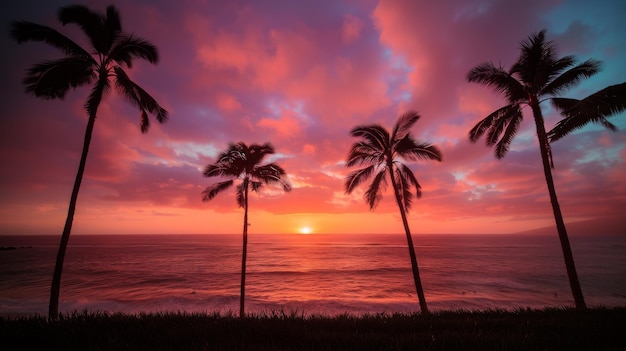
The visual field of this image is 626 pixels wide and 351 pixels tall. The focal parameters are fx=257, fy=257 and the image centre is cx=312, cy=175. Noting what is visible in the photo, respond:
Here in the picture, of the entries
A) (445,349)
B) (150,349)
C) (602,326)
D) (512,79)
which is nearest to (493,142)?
A: (512,79)

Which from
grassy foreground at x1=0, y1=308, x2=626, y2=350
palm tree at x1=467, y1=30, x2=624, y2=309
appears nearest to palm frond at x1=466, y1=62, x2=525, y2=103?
A: palm tree at x1=467, y1=30, x2=624, y2=309

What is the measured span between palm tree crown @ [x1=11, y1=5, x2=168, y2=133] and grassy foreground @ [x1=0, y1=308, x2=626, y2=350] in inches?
326

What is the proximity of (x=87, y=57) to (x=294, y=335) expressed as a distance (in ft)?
41.2

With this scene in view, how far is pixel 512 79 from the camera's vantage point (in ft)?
37.6

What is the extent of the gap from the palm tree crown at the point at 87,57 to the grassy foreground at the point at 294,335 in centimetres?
829

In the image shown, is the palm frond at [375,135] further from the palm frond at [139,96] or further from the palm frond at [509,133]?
the palm frond at [139,96]

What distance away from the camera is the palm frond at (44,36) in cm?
878

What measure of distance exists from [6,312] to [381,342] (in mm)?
29560

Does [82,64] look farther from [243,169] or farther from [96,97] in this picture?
[243,169]

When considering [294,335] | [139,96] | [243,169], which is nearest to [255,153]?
[243,169]

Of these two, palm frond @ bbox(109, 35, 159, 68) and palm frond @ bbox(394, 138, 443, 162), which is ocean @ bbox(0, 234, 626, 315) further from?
palm frond @ bbox(109, 35, 159, 68)

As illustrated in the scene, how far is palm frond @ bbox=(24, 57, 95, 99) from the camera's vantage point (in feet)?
29.8

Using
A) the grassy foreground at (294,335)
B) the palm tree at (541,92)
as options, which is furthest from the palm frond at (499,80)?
the grassy foreground at (294,335)

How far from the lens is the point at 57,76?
931 cm
